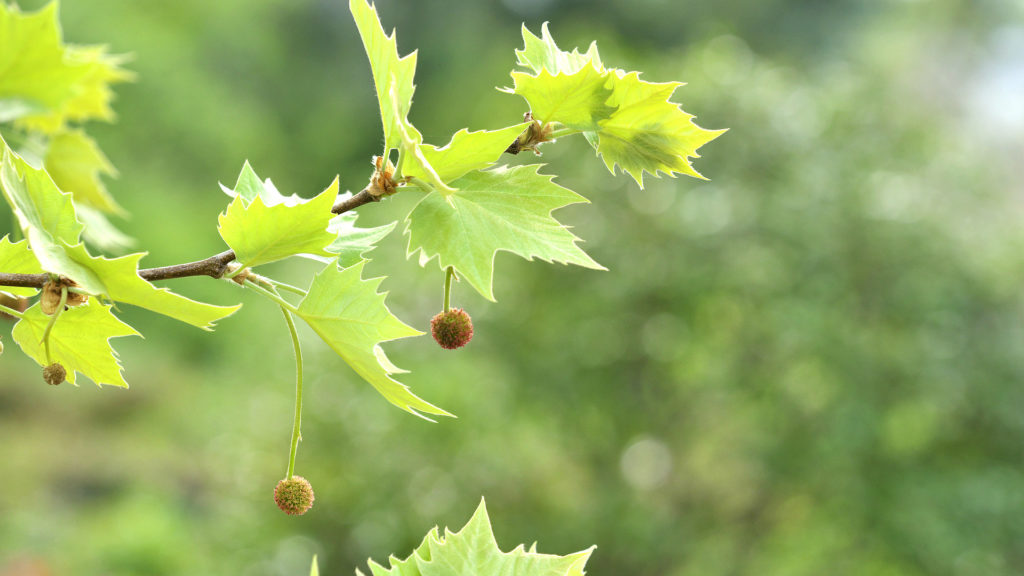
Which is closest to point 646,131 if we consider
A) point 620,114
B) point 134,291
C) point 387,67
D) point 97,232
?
point 620,114

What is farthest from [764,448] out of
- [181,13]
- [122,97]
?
[181,13]

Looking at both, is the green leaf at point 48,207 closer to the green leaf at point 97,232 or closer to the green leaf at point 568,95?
the green leaf at point 568,95

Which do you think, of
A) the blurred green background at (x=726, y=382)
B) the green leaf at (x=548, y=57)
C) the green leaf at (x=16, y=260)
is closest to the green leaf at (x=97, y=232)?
the green leaf at (x=16, y=260)

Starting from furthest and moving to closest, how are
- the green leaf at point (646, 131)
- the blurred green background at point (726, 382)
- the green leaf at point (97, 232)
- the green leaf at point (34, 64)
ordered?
the blurred green background at point (726, 382) < the green leaf at point (97, 232) < the green leaf at point (646, 131) < the green leaf at point (34, 64)

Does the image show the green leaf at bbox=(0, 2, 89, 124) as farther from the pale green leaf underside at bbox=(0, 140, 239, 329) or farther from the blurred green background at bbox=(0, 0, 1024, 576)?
the blurred green background at bbox=(0, 0, 1024, 576)

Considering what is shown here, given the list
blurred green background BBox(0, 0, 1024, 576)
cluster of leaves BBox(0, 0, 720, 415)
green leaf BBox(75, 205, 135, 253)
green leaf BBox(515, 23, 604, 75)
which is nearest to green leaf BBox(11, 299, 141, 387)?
cluster of leaves BBox(0, 0, 720, 415)
